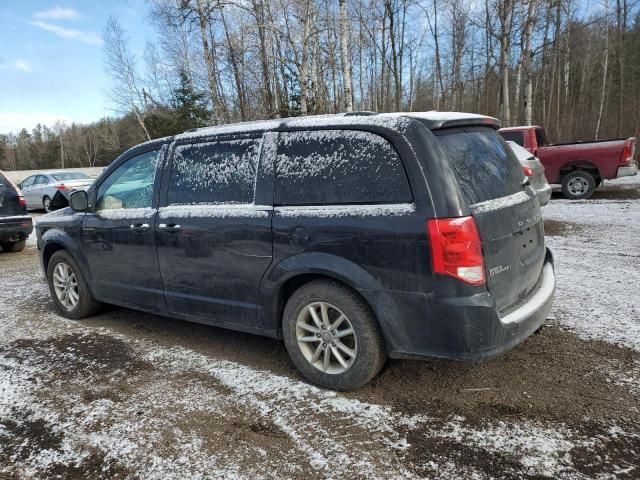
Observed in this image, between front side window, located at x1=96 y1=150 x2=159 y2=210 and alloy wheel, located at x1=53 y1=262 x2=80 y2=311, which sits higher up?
front side window, located at x1=96 y1=150 x2=159 y2=210

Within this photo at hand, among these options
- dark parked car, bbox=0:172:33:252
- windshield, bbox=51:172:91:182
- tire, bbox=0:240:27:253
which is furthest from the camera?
windshield, bbox=51:172:91:182

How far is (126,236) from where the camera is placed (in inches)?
166

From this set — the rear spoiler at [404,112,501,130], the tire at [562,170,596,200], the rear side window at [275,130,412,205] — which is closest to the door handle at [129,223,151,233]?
the rear side window at [275,130,412,205]

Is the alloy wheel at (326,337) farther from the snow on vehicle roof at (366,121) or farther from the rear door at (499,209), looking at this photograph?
the snow on vehicle roof at (366,121)

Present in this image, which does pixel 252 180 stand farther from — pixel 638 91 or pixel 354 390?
pixel 638 91

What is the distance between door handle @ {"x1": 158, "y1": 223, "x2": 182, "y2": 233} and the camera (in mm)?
3773

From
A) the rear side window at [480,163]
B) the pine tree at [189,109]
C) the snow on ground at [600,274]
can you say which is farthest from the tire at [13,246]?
the pine tree at [189,109]

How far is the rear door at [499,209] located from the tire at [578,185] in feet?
32.2

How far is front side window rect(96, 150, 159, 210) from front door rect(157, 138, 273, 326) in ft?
0.83

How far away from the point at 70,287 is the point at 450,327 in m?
4.14

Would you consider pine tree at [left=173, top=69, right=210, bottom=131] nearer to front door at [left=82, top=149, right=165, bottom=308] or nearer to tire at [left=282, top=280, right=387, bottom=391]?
front door at [left=82, top=149, right=165, bottom=308]

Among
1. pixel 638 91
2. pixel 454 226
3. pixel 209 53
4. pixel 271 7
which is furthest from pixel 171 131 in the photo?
pixel 454 226

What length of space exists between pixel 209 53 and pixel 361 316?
20.3 metres

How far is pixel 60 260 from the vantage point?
5.02 metres
